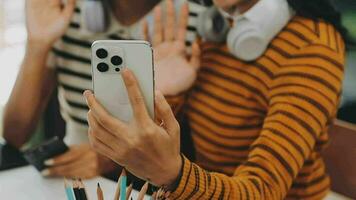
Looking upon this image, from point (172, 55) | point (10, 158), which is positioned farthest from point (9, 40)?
point (172, 55)

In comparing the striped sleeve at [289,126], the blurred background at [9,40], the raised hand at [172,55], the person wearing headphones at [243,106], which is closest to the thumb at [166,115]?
the person wearing headphones at [243,106]

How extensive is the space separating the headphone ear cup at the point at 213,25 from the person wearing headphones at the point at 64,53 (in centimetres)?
17

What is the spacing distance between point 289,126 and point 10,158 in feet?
1.75

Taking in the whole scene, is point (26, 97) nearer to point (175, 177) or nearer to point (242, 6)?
point (242, 6)

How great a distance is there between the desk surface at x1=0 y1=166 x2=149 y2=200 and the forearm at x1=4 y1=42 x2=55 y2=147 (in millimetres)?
205

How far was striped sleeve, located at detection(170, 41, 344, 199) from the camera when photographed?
729mm

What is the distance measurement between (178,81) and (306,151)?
282 mm

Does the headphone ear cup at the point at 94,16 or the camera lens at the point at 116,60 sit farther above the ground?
the camera lens at the point at 116,60

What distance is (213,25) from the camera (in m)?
0.97

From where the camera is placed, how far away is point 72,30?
116 centimetres

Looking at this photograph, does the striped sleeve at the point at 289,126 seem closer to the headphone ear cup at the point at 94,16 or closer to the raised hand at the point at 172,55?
the raised hand at the point at 172,55

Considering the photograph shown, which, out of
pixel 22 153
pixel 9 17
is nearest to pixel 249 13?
pixel 22 153

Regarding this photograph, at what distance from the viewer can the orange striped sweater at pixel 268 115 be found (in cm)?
Answer: 75

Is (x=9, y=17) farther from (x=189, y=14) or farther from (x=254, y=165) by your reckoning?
(x=254, y=165)
